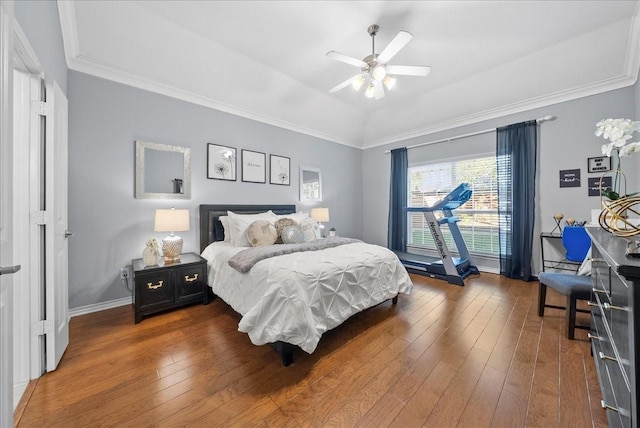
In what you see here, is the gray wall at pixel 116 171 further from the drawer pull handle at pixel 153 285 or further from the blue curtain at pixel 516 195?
the blue curtain at pixel 516 195

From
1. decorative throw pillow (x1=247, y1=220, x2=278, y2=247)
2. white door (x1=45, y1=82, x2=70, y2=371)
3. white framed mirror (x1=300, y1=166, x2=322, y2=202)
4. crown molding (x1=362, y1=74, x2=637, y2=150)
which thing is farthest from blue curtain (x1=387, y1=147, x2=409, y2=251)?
white door (x1=45, y1=82, x2=70, y2=371)

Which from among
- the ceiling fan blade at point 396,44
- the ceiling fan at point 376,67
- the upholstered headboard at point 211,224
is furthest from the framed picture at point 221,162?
the ceiling fan blade at point 396,44

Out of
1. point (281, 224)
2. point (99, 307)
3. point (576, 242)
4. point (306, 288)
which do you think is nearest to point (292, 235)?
point (281, 224)

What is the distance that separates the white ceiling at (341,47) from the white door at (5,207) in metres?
1.97

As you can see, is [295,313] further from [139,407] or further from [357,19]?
[357,19]

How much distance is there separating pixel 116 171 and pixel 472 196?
18.0 feet

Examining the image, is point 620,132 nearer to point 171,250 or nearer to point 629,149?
point 629,149

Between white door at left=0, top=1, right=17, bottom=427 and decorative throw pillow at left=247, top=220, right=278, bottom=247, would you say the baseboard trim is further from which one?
white door at left=0, top=1, right=17, bottom=427

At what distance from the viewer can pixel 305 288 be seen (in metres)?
1.90

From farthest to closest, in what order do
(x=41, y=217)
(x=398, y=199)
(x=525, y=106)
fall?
(x=398, y=199)
(x=525, y=106)
(x=41, y=217)

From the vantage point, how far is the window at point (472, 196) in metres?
4.29

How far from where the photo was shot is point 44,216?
64.7 inches

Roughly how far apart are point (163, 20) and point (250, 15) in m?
0.96

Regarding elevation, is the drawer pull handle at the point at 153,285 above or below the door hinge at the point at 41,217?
below
